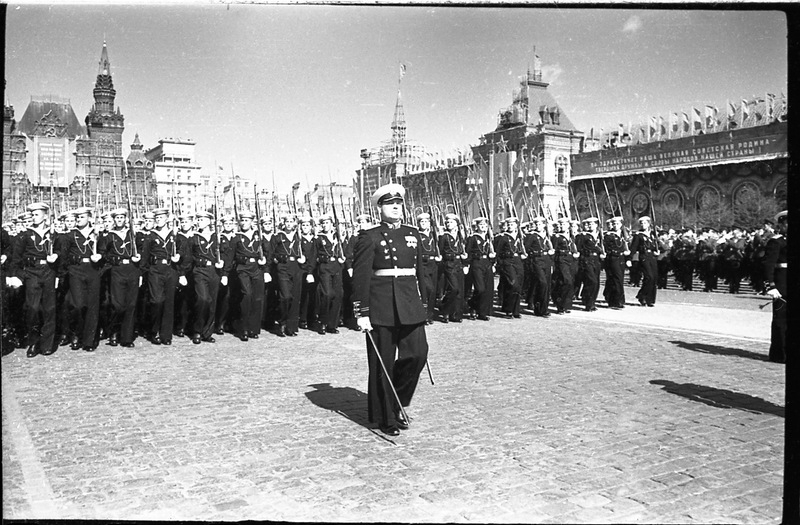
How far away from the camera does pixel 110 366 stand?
816 cm

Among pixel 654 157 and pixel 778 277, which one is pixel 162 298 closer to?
pixel 778 277

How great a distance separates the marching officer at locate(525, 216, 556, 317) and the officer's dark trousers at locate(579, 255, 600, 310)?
0.74 m

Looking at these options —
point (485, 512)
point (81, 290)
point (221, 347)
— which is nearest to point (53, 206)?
point (81, 290)

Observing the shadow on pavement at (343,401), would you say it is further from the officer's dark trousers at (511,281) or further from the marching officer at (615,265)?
the marching officer at (615,265)

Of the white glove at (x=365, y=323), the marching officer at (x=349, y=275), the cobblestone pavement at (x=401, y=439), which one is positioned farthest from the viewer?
the marching officer at (x=349, y=275)

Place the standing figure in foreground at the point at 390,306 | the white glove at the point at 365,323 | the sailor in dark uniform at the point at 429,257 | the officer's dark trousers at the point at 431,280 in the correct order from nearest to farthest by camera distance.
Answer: the white glove at the point at 365,323 → the standing figure in foreground at the point at 390,306 → the sailor in dark uniform at the point at 429,257 → the officer's dark trousers at the point at 431,280

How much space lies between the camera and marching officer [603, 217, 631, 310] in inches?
588

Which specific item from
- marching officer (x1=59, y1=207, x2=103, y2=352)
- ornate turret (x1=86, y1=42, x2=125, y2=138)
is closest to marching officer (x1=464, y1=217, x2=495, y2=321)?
marching officer (x1=59, y1=207, x2=103, y2=352)

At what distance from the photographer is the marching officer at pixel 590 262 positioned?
→ 14188 millimetres

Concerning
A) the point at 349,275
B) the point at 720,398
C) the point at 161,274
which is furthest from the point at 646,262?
the point at 161,274

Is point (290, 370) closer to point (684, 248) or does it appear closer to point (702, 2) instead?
point (702, 2)

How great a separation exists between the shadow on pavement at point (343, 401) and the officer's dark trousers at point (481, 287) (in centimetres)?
645

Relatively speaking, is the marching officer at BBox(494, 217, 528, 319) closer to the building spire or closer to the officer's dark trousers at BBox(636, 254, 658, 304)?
the officer's dark trousers at BBox(636, 254, 658, 304)

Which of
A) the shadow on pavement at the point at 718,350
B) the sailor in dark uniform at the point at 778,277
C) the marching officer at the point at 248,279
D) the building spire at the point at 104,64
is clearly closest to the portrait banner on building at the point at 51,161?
the building spire at the point at 104,64
